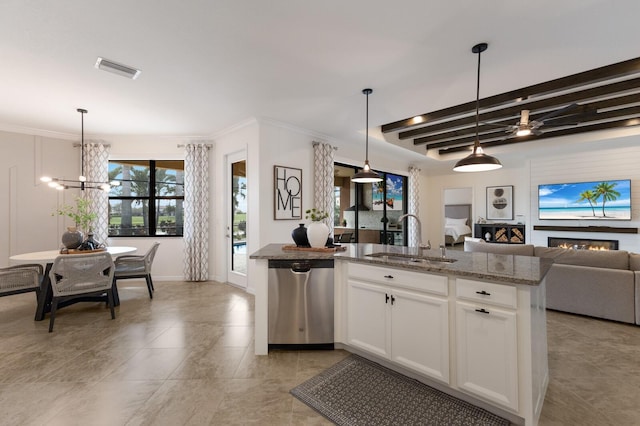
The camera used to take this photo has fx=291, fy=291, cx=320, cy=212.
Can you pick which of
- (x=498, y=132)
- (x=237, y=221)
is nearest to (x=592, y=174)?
(x=498, y=132)

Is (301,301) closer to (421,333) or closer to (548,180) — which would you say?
(421,333)

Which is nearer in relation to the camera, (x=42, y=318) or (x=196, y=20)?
(x=196, y=20)

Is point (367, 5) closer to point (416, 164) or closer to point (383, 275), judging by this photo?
point (383, 275)

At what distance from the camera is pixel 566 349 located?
2684mm

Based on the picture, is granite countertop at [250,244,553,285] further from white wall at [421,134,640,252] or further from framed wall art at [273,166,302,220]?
white wall at [421,134,640,252]

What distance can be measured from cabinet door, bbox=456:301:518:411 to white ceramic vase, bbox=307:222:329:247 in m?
1.40

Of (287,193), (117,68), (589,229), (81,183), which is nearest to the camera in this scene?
(117,68)

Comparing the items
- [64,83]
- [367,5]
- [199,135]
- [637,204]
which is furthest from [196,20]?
[637,204]

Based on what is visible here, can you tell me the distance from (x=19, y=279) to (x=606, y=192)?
988 cm

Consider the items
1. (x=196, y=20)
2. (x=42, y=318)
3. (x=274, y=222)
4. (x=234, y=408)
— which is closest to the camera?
(x=234, y=408)

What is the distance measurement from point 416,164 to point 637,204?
14.5 feet

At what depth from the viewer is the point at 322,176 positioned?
505cm

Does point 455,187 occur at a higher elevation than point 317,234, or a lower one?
higher

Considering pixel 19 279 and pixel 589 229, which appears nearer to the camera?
pixel 19 279
